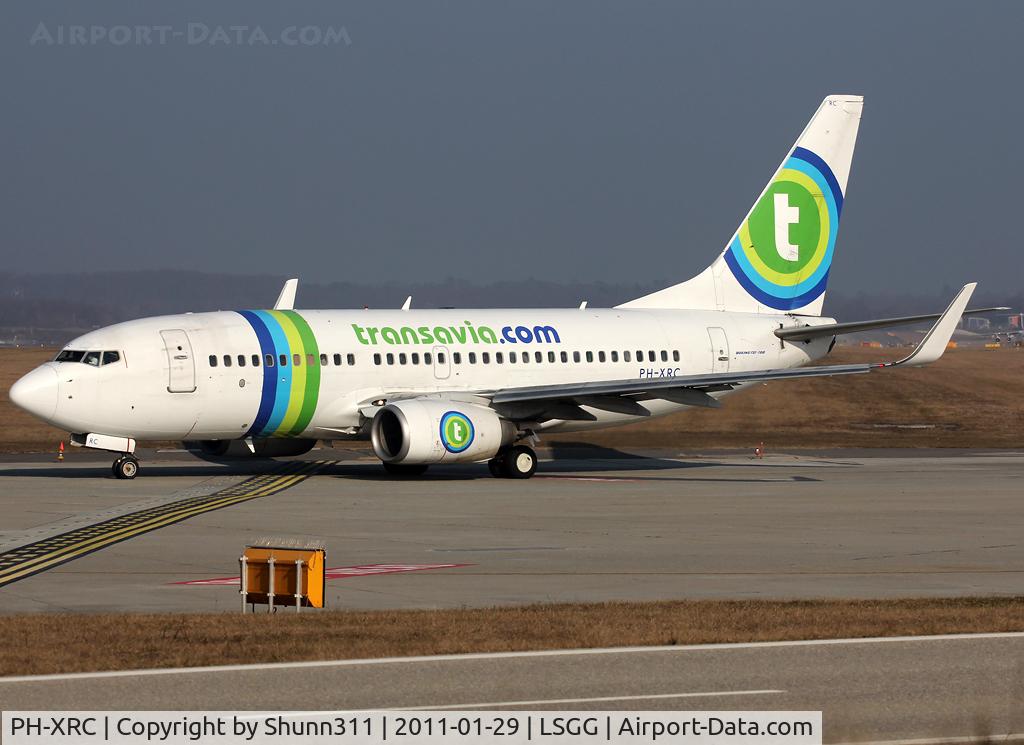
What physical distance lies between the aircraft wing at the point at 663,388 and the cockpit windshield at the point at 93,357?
9.26m

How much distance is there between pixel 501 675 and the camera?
41.0 feet

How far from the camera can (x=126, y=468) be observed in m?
37.2

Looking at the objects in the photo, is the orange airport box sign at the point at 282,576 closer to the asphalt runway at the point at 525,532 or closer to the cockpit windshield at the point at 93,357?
the asphalt runway at the point at 525,532

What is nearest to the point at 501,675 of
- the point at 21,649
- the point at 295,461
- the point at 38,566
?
the point at 21,649

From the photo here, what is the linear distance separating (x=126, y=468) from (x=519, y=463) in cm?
962

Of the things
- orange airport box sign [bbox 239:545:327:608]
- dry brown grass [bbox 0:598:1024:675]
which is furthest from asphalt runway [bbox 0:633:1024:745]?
orange airport box sign [bbox 239:545:327:608]

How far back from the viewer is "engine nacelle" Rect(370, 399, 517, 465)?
36.0m

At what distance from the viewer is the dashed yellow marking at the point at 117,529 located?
69.1 feet

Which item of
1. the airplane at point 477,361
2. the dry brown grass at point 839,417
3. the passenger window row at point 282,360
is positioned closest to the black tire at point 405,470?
the airplane at point 477,361

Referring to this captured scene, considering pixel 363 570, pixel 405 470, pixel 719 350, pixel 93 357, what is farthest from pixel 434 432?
pixel 363 570

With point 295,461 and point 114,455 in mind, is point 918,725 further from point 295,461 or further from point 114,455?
point 114,455

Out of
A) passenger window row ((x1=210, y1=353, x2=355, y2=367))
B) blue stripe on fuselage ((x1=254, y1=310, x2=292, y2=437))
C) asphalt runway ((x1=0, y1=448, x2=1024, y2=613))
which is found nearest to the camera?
asphalt runway ((x1=0, y1=448, x2=1024, y2=613))

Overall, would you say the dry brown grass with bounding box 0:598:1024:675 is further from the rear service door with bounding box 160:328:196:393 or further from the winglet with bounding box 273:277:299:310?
the winglet with bounding box 273:277:299:310

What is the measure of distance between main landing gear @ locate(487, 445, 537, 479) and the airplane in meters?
0.05
